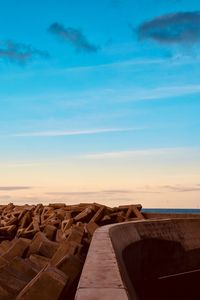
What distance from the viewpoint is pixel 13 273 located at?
4523 mm

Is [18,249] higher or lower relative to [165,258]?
higher

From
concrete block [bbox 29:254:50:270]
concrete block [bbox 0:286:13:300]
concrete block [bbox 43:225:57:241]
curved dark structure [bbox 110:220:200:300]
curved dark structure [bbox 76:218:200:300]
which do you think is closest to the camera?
concrete block [bbox 0:286:13:300]

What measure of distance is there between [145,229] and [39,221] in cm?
386

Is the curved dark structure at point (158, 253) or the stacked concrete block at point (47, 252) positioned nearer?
the stacked concrete block at point (47, 252)

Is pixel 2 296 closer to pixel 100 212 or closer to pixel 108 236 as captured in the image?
pixel 108 236

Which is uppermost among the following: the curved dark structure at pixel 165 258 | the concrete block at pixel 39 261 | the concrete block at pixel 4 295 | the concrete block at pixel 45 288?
the concrete block at pixel 45 288

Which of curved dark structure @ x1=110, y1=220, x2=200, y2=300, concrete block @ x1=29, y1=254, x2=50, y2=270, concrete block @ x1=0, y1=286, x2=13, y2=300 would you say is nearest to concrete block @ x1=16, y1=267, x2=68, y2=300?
concrete block @ x1=0, y1=286, x2=13, y2=300

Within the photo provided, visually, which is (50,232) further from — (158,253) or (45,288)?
(45,288)

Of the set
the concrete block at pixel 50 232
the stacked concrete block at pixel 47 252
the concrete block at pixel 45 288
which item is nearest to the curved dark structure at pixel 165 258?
the stacked concrete block at pixel 47 252

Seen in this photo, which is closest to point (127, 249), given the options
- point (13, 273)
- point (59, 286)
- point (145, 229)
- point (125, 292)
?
point (145, 229)

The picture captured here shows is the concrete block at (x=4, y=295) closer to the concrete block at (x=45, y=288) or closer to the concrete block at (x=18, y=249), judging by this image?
the concrete block at (x=45, y=288)

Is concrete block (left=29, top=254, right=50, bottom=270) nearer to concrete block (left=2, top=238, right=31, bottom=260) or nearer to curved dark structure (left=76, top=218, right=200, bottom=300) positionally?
concrete block (left=2, top=238, right=31, bottom=260)

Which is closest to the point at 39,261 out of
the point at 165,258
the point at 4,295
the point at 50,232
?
the point at 4,295

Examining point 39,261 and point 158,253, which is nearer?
point 39,261
